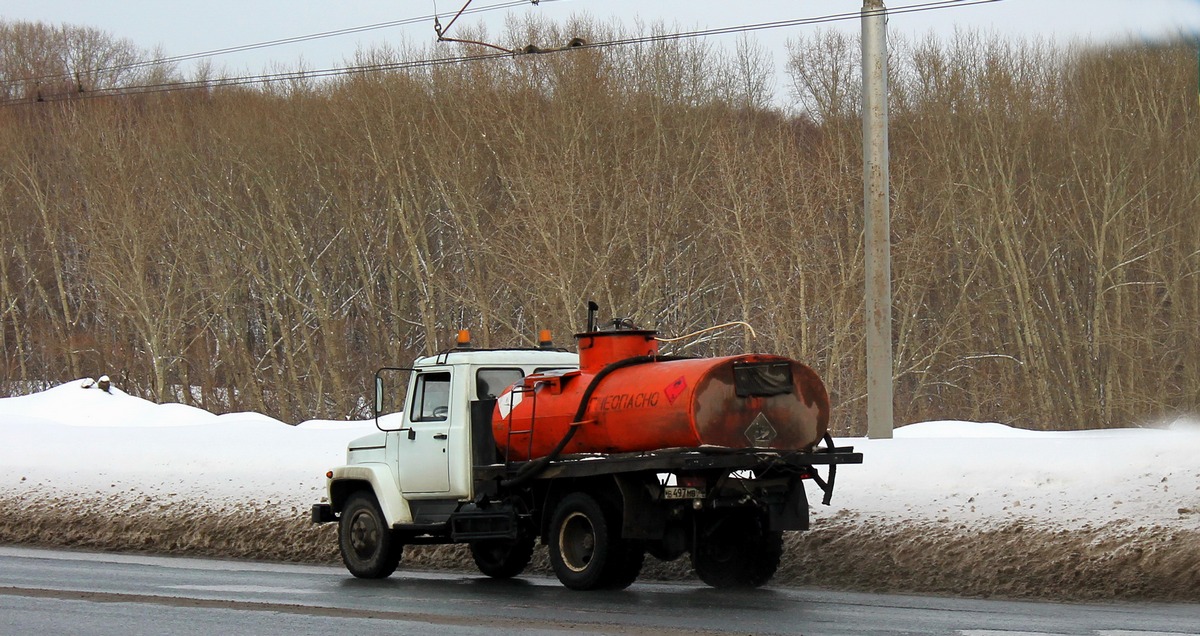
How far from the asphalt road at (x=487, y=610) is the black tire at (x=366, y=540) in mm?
398

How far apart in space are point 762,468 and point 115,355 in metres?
54.5

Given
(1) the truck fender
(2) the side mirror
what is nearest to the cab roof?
(2) the side mirror

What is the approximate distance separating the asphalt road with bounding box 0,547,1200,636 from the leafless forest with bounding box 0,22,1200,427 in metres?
25.1

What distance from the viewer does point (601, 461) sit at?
12.9 m

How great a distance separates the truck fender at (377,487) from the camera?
49.3ft

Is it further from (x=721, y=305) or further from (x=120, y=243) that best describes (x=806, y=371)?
(x=120, y=243)

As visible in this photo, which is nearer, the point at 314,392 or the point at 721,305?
the point at 721,305

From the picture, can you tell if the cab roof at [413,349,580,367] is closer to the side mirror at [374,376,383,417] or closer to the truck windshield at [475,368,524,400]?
the truck windshield at [475,368,524,400]

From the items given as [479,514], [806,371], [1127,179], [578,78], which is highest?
[578,78]

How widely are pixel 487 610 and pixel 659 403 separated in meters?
2.40

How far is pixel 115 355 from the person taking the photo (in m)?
62.4

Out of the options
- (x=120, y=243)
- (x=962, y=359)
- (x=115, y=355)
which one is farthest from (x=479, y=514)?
(x=115, y=355)

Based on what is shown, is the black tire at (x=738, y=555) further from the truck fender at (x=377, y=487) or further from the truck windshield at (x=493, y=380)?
the truck fender at (x=377, y=487)

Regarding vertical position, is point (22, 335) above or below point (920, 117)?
below
